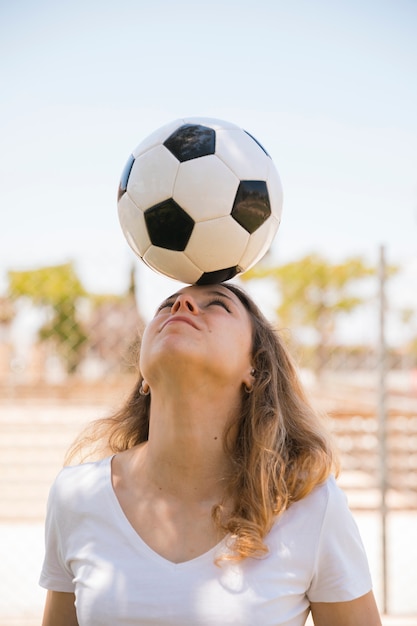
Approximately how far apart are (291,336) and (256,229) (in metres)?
0.46

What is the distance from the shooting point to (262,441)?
1.71 m

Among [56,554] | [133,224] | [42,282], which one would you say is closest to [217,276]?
[133,224]

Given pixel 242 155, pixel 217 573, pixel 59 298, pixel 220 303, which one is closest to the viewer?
pixel 217 573

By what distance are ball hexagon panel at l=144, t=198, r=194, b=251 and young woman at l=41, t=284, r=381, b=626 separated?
0.15 meters

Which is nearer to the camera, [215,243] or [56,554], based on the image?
[56,554]

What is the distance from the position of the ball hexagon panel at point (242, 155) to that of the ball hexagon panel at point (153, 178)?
0.48 ft

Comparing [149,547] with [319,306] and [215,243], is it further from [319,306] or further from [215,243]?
[319,306]

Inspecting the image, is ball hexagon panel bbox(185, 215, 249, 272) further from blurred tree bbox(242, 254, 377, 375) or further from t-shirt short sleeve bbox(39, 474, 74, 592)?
blurred tree bbox(242, 254, 377, 375)

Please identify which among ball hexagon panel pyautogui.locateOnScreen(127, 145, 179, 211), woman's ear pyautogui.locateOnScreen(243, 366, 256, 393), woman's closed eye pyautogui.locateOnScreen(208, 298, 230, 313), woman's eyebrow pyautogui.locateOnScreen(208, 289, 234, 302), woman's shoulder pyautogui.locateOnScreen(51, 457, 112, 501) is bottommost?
woman's shoulder pyautogui.locateOnScreen(51, 457, 112, 501)

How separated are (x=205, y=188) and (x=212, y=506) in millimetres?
839

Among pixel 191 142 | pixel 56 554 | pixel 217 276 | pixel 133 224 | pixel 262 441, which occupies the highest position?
pixel 191 142

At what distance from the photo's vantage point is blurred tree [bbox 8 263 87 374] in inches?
180

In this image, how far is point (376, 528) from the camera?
5.48 meters

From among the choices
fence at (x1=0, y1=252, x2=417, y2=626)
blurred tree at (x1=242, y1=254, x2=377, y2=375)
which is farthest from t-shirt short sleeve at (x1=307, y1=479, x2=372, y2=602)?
blurred tree at (x1=242, y1=254, x2=377, y2=375)
